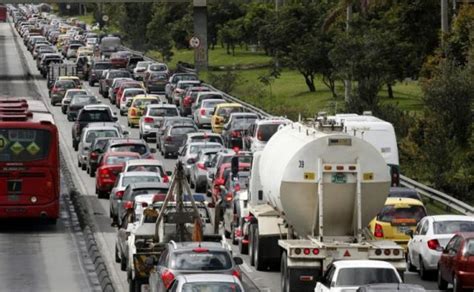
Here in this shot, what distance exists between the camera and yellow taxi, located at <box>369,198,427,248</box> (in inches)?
1334

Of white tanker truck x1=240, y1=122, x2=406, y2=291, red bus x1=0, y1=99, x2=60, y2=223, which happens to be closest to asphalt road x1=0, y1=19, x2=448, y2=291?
red bus x1=0, y1=99, x2=60, y2=223

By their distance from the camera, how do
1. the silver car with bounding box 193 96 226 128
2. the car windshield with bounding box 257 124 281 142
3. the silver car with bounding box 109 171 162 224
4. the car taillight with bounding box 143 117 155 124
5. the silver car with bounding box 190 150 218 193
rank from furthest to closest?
the silver car with bounding box 193 96 226 128
the car taillight with bounding box 143 117 155 124
the car windshield with bounding box 257 124 281 142
the silver car with bounding box 190 150 218 193
the silver car with bounding box 109 171 162 224

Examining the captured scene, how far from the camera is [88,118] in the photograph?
62.8 m

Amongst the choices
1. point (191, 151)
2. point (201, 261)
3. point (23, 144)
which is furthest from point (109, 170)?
point (201, 261)

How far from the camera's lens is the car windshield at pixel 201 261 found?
2594 centimetres

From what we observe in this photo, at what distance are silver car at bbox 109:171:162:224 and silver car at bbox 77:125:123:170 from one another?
490 inches

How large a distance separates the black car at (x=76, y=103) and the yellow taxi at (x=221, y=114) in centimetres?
821

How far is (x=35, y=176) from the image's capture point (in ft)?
133

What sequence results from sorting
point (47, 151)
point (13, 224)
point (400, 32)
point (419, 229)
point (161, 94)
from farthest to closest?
point (161, 94)
point (400, 32)
point (13, 224)
point (47, 151)
point (419, 229)

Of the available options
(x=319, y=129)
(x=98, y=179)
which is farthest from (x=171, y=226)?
(x=98, y=179)

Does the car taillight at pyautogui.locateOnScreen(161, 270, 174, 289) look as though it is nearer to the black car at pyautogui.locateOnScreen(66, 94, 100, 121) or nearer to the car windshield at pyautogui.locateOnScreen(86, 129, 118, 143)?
the car windshield at pyautogui.locateOnScreen(86, 129, 118, 143)

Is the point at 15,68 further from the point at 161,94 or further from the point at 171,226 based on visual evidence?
the point at 171,226

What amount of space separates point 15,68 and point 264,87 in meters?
31.3

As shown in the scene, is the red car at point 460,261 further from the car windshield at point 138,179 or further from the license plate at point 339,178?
the car windshield at point 138,179
